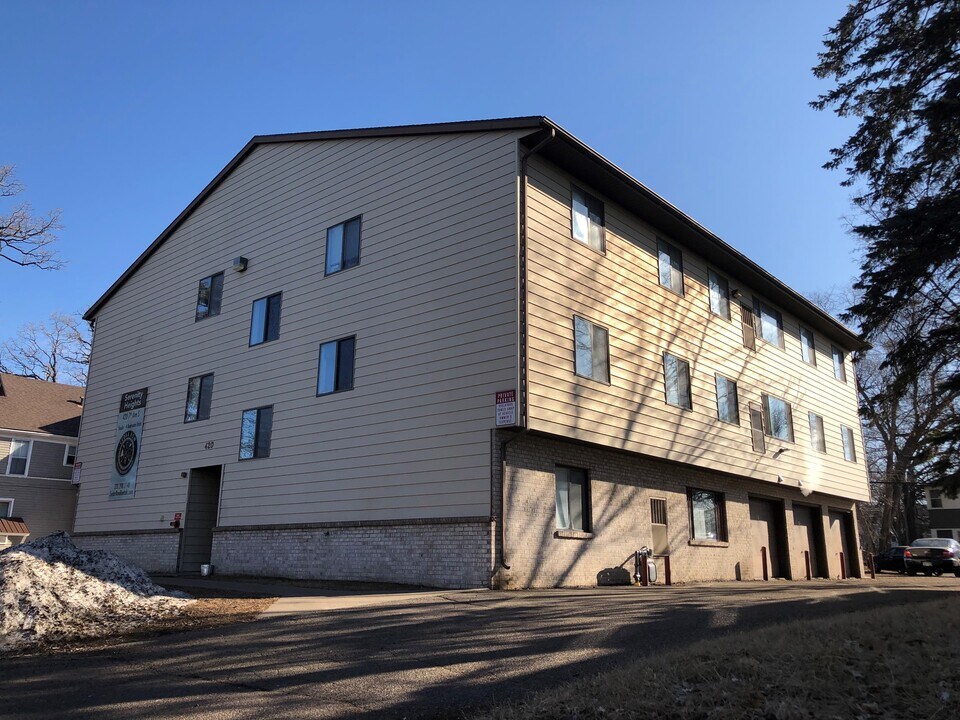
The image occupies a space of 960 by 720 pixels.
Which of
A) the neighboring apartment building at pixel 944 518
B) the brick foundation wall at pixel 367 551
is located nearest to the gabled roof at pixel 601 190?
the brick foundation wall at pixel 367 551

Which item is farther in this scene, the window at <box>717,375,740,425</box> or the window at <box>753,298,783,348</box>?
the window at <box>753,298,783,348</box>

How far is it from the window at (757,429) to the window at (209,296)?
1588 centimetres

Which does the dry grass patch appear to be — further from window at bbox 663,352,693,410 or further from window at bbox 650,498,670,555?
window at bbox 663,352,693,410

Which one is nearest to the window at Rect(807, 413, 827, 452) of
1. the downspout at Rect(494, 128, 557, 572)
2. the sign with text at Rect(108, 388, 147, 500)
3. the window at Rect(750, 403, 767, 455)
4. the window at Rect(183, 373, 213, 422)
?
the window at Rect(750, 403, 767, 455)

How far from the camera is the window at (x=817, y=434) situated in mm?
26320

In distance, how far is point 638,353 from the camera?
18062 mm

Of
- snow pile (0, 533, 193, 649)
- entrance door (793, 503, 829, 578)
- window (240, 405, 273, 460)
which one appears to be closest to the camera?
snow pile (0, 533, 193, 649)

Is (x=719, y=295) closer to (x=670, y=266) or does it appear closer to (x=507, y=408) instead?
(x=670, y=266)

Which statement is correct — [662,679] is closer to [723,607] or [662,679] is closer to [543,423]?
[723,607]

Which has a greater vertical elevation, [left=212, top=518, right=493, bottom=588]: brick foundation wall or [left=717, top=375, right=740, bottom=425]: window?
[left=717, top=375, right=740, bottom=425]: window

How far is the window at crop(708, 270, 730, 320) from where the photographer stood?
71.9 feet

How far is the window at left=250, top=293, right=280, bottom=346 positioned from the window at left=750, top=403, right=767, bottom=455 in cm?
1386

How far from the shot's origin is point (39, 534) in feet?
104

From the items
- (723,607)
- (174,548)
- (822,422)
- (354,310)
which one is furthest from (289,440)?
(822,422)
